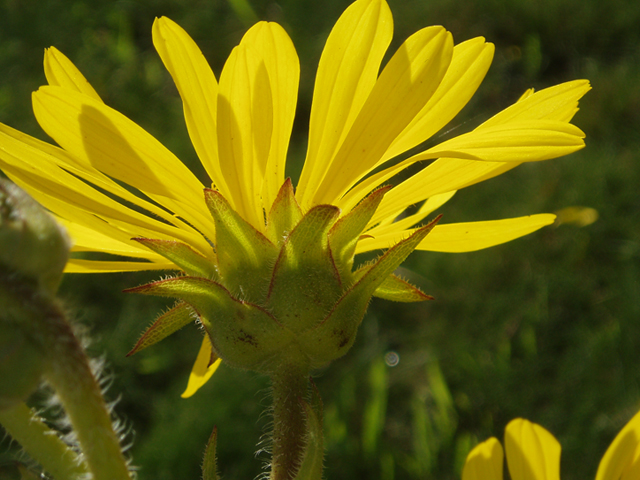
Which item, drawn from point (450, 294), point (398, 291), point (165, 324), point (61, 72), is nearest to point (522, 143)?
point (398, 291)

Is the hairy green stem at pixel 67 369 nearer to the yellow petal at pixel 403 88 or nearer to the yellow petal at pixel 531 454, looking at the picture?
the yellow petal at pixel 403 88

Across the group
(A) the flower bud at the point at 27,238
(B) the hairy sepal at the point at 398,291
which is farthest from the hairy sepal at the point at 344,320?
(A) the flower bud at the point at 27,238

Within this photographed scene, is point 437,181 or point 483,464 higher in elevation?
point 437,181

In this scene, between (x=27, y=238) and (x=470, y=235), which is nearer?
(x=27, y=238)

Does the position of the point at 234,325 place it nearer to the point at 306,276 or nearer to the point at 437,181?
the point at 306,276

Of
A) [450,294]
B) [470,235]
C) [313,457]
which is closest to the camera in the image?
[313,457]

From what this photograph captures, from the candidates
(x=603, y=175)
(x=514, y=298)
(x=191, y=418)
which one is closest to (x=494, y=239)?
(x=191, y=418)
